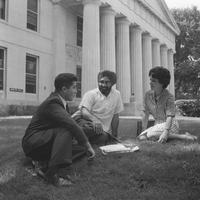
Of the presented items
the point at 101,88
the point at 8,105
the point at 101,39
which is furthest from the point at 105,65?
the point at 101,88

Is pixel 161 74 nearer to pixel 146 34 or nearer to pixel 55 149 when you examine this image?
pixel 55 149

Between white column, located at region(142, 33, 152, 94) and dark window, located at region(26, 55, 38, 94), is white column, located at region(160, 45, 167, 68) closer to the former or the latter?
white column, located at region(142, 33, 152, 94)

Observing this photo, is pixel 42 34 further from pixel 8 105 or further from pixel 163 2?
pixel 163 2

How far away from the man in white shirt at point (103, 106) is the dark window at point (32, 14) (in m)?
16.0

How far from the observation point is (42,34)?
2164 cm

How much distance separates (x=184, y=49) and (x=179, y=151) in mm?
43107

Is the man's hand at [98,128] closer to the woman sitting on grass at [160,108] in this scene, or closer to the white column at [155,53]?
the woman sitting on grass at [160,108]

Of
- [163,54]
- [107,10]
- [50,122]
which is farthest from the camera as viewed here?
[163,54]

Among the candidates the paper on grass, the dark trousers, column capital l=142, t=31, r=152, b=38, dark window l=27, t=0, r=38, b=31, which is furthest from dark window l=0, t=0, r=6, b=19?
the dark trousers

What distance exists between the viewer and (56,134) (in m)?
4.25

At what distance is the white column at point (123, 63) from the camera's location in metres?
24.9

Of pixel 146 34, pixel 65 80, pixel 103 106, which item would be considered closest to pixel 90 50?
pixel 146 34

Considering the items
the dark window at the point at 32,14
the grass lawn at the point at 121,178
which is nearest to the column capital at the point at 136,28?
the dark window at the point at 32,14

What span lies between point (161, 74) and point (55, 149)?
9.57ft
